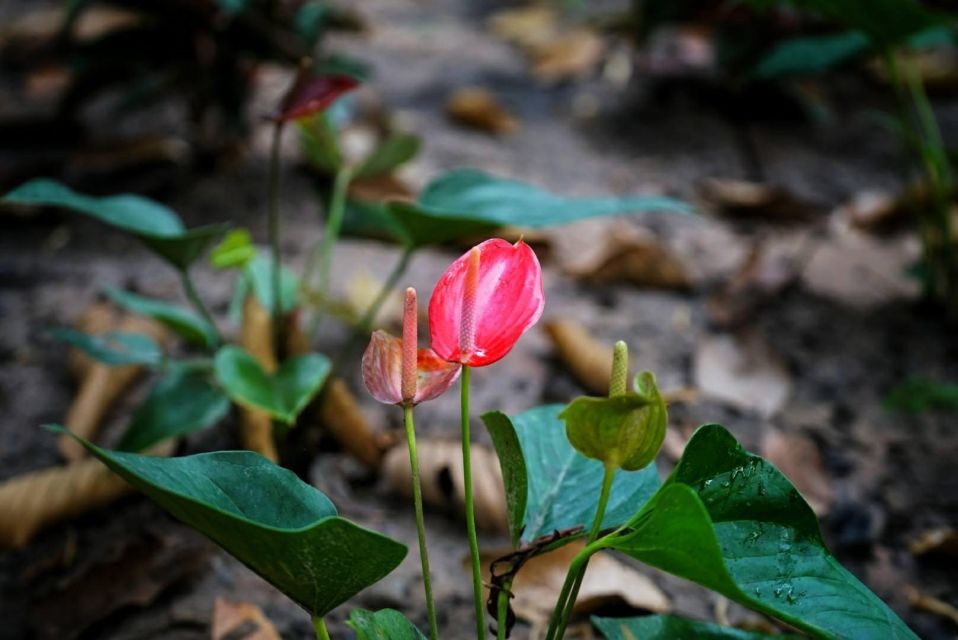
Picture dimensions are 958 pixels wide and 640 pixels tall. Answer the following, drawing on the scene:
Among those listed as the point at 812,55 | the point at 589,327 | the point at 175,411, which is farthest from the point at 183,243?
the point at 812,55

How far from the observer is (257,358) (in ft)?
3.54

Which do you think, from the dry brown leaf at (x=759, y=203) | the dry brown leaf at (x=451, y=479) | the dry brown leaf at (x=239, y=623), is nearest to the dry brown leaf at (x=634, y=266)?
the dry brown leaf at (x=759, y=203)

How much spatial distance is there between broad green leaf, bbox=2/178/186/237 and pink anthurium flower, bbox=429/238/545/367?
1.33 ft

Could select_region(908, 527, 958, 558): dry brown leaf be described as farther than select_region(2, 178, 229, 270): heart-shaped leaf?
Yes

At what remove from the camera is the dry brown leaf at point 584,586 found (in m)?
0.82

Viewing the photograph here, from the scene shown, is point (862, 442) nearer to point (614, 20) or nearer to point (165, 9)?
Result: point (165, 9)

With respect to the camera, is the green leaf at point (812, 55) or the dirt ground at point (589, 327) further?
the green leaf at point (812, 55)

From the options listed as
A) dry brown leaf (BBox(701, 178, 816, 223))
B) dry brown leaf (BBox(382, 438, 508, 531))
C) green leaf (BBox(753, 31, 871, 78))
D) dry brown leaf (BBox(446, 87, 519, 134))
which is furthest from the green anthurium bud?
dry brown leaf (BBox(446, 87, 519, 134))

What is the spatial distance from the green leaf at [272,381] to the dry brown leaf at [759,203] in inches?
45.3

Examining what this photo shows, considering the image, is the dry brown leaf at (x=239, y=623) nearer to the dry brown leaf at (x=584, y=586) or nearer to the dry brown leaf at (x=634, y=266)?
the dry brown leaf at (x=584, y=586)

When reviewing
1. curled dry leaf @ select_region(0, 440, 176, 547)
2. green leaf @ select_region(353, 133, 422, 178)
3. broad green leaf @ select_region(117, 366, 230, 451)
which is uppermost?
green leaf @ select_region(353, 133, 422, 178)

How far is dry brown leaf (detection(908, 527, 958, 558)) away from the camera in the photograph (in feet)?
2.98

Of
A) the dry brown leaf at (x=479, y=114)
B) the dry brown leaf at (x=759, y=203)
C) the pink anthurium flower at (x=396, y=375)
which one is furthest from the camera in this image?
the dry brown leaf at (x=479, y=114)

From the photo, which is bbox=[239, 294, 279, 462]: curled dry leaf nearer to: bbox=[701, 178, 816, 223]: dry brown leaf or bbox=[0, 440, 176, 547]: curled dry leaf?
bbox=[0, 440, 176, 547]: curled dry leaf
